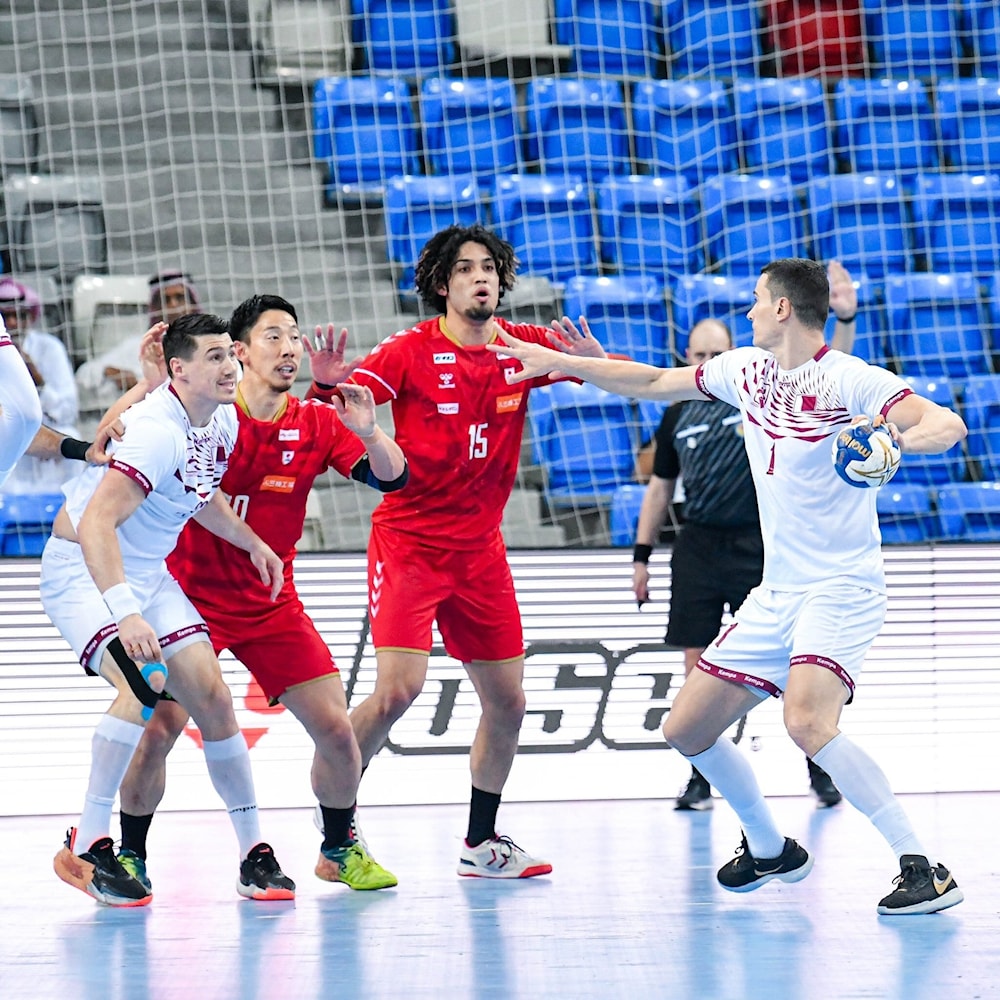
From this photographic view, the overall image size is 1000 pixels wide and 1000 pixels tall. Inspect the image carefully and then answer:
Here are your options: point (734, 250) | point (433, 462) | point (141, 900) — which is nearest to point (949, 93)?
point (734, 250)

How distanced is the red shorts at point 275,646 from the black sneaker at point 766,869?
1476 mm

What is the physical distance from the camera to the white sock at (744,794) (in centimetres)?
496

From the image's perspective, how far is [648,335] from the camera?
31.4 ft

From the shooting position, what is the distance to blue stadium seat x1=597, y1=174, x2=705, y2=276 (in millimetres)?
9961

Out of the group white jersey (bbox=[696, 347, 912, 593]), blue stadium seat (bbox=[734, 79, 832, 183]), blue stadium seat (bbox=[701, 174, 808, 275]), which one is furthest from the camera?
blue stadium seat (bbox=[734, 79, 832, 183])

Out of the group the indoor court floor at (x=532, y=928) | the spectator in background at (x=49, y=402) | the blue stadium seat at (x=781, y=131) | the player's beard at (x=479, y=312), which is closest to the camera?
the indoor court floor at (x=532, y=928)

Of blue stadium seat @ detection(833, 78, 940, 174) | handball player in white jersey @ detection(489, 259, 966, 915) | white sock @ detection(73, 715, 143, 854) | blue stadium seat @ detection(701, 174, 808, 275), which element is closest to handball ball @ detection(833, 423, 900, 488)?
handball player in white jersey @ detection(489, 259, 966, 915)

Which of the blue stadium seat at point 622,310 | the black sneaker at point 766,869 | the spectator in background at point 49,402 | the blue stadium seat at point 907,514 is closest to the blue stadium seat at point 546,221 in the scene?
the blue stadium seat at point 622,310

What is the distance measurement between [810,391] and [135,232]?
5.70 m

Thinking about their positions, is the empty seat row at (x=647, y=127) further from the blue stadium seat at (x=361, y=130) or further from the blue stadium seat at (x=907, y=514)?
the blue stadium seat at (x=907, y=514)

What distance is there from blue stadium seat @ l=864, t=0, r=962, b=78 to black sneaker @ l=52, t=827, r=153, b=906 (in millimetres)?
8245

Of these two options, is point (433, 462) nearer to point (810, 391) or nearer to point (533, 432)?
point (810, 391)

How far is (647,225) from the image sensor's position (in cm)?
1006

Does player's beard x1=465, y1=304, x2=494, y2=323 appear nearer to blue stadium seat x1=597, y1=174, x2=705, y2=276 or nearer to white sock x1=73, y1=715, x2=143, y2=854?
white sock x1=73, y1=715, x2=143, y2=854
